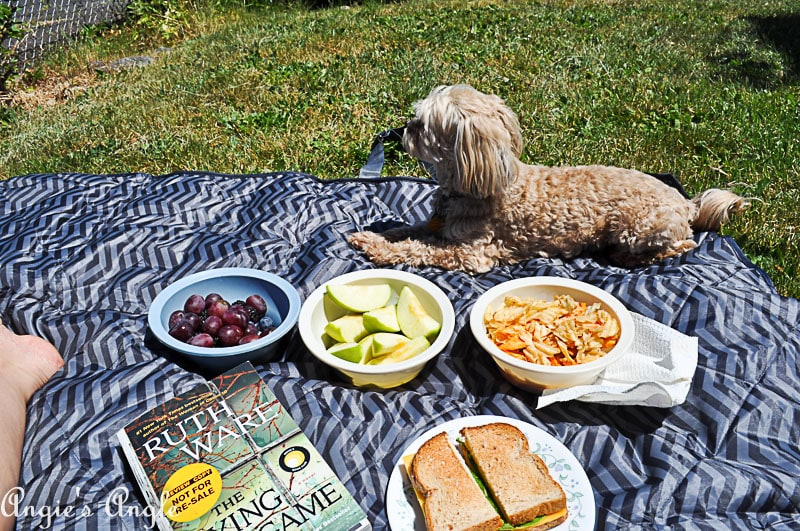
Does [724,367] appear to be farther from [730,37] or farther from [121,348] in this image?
[730,37]

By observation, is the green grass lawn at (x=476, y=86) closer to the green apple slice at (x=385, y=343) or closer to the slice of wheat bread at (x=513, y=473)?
the slice of wheat bread at (x=513, y=473)

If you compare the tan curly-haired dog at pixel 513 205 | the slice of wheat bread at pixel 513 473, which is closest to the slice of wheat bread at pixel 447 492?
the slice of wheat bread at pixel 513 473

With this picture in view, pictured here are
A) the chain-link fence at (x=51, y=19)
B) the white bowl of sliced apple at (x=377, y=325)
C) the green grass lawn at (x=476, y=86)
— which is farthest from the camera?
the chain-link fence at (x=51, y=19)

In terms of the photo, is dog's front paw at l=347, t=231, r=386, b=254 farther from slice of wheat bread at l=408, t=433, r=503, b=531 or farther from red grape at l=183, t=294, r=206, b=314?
slice of wheat bread at l=408, t=433, r=503, b=531

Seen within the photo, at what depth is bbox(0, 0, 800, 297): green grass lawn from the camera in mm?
4918

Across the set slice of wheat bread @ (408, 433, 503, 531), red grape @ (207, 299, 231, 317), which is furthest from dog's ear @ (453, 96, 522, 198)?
slice of wheat bread @ (408, 433, 503, 531)

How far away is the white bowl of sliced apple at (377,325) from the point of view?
2.54m

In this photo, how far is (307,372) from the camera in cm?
281

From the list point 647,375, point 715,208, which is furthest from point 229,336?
point 715,208

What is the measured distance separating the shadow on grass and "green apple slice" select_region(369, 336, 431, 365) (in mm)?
5991

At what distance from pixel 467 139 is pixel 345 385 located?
145cm

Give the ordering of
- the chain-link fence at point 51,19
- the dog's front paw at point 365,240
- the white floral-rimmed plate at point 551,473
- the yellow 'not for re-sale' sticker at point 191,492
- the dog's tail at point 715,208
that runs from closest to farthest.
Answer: the yellow 'not for re-sale' sticker at point 191,492
the white floral-rimmed plate at point 551,473
the dog's tail at point 715,208
the dog's front paw at point 365,240
the chain-link fence at point 51,19

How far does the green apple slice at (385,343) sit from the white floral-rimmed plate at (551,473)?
43cm

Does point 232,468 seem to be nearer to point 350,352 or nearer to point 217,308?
point 350,352
